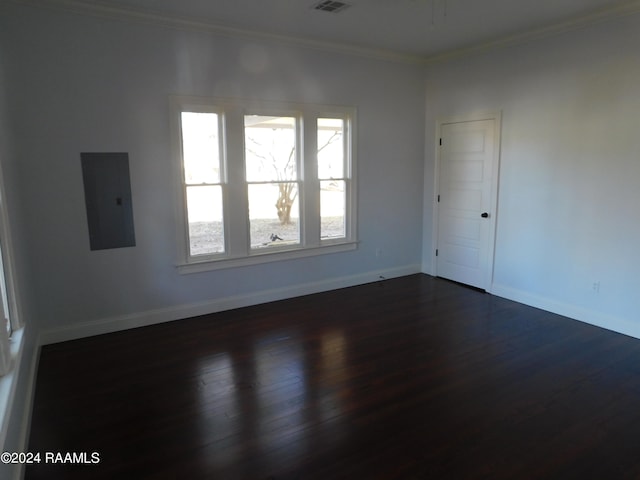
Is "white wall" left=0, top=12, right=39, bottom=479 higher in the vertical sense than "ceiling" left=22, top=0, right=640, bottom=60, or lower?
lower

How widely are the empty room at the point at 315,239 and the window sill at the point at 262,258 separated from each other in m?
0.04

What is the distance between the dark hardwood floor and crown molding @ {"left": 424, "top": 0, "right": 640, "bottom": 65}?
2921 mm

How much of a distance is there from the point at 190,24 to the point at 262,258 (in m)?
2.51

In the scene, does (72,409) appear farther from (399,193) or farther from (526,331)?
(399,193)

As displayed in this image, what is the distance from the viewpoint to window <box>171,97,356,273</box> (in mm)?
4332

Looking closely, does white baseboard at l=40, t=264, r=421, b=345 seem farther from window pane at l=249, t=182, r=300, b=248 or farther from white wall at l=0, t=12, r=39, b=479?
window pane at l=249, t=182, r=300, b=248

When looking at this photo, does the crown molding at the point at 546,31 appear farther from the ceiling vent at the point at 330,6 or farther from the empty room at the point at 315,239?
the ceiling vent at the point at 330,6

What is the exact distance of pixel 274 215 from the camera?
4922 millimetres

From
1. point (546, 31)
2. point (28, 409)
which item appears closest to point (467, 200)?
point (546, 31)

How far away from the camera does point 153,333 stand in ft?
13.2

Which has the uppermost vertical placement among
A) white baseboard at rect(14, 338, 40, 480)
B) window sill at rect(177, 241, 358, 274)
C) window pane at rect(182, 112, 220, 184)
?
window pane at rect(182, 112, 220, 184)

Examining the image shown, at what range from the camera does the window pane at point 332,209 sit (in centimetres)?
523

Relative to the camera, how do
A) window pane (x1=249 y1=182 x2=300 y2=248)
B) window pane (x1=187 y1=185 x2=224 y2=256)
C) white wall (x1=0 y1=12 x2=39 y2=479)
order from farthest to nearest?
window pane (x1=249 y1=182 x2=300 y2=248)
window pane (x1=187 y1=185 x2=224 y2=256)
white wall (x1=0 y1=12 x2=39 y2=479)

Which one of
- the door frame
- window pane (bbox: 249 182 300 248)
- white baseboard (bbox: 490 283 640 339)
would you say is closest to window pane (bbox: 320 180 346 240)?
window pane (bbox: 249 182 300 248)
